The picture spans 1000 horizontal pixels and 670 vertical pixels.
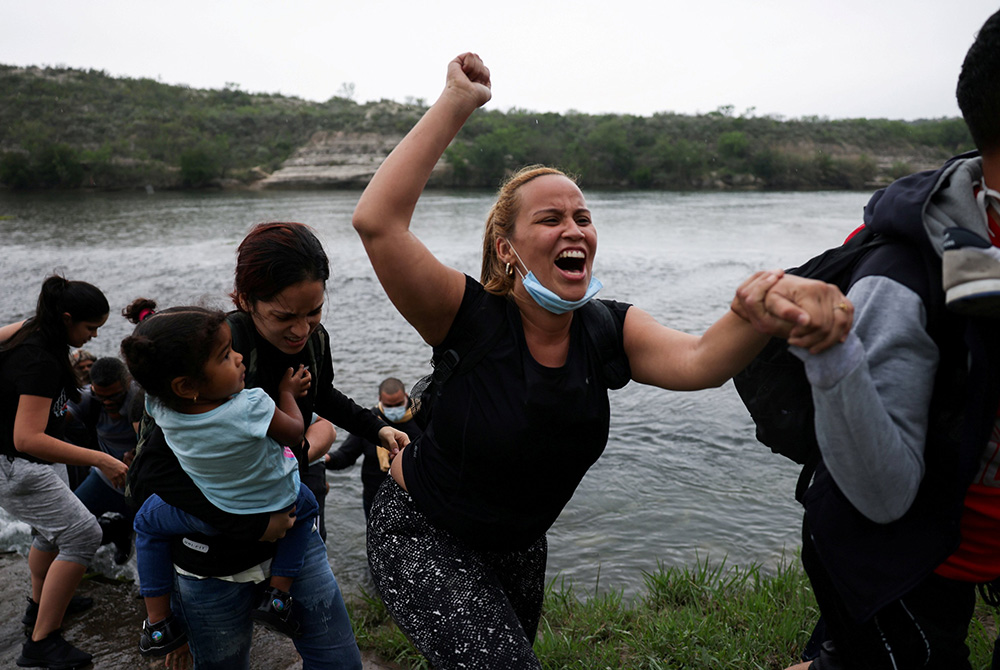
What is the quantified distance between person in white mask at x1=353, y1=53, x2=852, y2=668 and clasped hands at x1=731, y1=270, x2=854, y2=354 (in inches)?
15.2

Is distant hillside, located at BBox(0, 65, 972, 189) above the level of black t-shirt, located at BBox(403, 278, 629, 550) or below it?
above

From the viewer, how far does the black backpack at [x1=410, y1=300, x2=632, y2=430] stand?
2.31m

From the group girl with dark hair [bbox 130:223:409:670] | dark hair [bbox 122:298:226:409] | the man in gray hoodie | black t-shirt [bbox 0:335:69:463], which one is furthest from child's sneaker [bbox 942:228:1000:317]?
black t-shirt [bbox 0:335:69:463]

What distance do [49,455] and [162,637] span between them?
1614 mm

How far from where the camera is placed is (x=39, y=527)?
4.13 meters

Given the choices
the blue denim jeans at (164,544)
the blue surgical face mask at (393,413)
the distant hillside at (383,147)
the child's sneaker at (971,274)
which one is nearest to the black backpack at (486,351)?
the blue denim jeans at (164,544)

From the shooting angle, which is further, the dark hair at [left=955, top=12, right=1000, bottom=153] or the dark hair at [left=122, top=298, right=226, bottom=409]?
the dark hair at [left=122, top=298, right=226, bottom=409]

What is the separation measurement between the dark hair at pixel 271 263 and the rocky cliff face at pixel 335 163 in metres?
52.4

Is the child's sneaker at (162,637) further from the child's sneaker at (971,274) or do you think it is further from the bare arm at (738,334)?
the child's sneaker at (971,274)

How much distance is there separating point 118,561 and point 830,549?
200 inches

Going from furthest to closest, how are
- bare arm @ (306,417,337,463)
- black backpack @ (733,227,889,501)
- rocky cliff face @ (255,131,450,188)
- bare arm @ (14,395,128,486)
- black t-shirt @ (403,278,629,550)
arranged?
rocky cliff face @ (255,131,450,188), bare arm @ (14,395,128,486), bare arm @ (306,417,337,463), black t-shirt @ (403,278,629,550), black backpack @ (733,227,889,501)

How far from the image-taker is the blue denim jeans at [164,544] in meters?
2.58

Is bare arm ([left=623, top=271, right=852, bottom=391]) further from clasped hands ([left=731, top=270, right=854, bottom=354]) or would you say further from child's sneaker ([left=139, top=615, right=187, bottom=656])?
child's sneaker ([left=139, top=615, right=187, bottom=656])

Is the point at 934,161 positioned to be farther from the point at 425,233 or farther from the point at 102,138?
the point at 102,138
